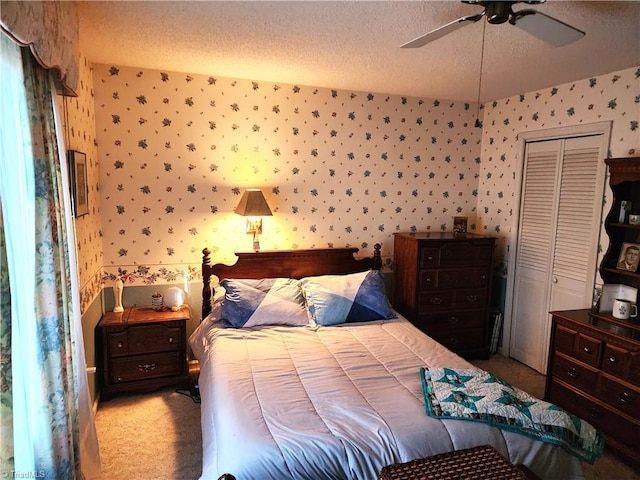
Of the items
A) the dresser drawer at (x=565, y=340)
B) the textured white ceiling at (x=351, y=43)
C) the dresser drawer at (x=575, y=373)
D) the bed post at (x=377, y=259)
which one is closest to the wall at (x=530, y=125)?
the textured white ceiling at (x=351, y=43)

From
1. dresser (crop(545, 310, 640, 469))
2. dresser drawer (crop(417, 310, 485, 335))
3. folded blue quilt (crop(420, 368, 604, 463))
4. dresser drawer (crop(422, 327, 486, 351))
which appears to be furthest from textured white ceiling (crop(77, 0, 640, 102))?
dresser drawer (crop(422, 327, 486, 351))

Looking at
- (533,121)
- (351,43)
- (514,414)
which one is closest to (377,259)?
(533,121)

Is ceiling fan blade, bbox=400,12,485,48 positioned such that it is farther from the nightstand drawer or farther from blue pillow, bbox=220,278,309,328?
the nightstand drawer

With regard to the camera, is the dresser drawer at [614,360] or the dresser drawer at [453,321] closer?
the dresser drawer at [614,360]

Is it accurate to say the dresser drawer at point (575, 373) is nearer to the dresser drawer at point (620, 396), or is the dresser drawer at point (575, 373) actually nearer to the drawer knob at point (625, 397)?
the dresser drawer at point (620, 396)

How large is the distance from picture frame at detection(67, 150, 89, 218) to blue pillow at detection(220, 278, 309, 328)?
3.57 feet

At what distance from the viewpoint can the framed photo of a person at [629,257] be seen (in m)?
2.71

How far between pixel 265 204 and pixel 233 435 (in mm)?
1902

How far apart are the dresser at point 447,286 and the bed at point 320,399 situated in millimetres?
508

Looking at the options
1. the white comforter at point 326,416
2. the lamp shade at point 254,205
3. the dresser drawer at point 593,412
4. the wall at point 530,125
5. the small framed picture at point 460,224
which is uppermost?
the wall at point 530,125

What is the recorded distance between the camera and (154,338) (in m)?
3.09

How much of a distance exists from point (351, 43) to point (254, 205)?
139 cm

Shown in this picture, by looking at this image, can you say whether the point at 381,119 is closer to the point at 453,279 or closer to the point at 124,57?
the point at 453,279

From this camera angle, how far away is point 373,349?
8.61ft
